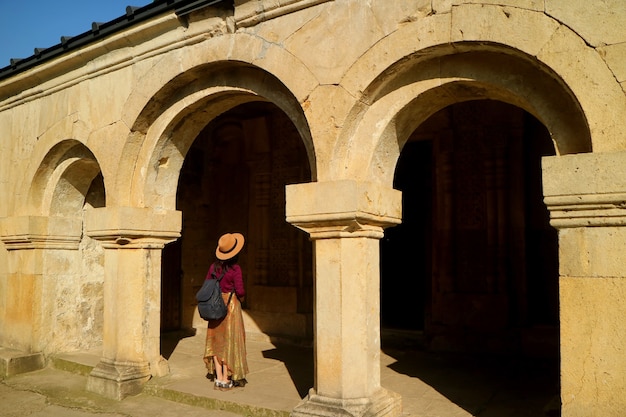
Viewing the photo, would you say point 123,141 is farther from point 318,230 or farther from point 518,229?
point 518,229

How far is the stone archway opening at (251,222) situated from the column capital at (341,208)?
367 centimetres

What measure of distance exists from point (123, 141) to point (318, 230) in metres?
2.55

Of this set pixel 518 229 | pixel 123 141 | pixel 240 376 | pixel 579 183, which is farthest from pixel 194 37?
pixel 518 229

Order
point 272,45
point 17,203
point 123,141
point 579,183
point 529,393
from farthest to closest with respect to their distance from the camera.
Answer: point 17,203 → point 123,141 → point 529,393 → point 272,45 → point 579,183

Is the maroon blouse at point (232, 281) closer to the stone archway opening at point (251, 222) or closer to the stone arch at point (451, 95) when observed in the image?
the stone arch at point (451, 95)

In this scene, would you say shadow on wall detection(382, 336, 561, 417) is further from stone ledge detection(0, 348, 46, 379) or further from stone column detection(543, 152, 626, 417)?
stone ledge detection(0, 348, 46, 379)

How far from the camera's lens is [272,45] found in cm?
432

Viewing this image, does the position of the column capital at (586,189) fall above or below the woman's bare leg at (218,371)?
above

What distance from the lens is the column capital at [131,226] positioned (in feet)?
17.2

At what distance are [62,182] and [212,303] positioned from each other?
3158mm

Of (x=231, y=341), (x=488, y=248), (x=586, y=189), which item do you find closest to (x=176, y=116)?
(x=231, y=341)

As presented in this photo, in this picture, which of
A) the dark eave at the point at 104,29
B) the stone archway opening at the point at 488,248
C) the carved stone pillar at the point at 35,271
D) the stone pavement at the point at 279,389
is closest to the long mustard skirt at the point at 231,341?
the stone pavement at the point at 279,389

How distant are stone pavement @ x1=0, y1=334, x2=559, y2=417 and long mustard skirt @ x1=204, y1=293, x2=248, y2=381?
0.71 feet

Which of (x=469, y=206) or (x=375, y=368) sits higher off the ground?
(x=469, y=206)
